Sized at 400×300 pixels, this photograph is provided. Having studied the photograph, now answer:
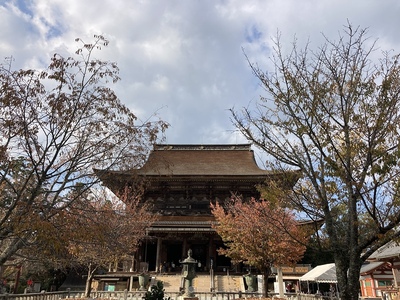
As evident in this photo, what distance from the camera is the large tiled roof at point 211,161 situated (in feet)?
86.6

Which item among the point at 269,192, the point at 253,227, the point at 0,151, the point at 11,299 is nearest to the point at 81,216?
the point at 0,151

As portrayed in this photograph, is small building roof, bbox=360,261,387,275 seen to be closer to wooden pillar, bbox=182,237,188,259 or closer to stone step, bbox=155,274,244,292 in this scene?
stone step, bbox=155,274,244,292

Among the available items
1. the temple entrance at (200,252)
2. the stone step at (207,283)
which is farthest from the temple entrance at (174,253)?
the stone step at (207,283)

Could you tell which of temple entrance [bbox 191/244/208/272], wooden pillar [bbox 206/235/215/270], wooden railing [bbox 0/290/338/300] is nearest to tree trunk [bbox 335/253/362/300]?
wooden railing [bbox 0/290/338/300]

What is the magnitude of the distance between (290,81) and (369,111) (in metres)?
1.86

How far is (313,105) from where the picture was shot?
6.99 meters

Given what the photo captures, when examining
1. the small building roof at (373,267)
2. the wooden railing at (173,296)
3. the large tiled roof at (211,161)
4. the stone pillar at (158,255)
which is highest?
the large tiled roof at (211,161)

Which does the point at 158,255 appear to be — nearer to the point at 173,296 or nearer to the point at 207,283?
the point at 207,283

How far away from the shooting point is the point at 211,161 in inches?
1193

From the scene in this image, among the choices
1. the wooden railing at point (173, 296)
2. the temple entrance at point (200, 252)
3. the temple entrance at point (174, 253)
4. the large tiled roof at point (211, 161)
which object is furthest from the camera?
the large tiled roof at point (211, 161)

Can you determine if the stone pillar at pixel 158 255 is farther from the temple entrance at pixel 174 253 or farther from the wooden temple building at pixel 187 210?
the temple entrance at pixel 174 253

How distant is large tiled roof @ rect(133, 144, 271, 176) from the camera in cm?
2638

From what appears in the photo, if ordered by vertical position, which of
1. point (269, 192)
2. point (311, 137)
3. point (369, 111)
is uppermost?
point (369, 111)

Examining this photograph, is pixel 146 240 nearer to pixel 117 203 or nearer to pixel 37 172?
pixel 117 203
